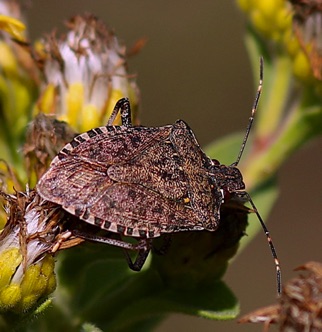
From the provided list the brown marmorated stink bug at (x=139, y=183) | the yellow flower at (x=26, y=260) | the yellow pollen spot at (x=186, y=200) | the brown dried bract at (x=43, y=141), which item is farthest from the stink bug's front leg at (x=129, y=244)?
the brown dried bract at (x=43, y=141)

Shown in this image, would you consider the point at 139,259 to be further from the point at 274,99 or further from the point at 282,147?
the point at 274,99

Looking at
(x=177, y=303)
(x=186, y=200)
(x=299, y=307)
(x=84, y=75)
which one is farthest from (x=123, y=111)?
(x=299, y=307)

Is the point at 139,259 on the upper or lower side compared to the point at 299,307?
upper

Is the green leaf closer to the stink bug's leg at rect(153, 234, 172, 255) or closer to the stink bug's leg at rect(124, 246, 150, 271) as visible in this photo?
the stink bug's leg at rect(153, 234, 172, 255)

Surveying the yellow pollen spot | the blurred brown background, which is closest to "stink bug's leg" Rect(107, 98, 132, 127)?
the yellow pollen spot

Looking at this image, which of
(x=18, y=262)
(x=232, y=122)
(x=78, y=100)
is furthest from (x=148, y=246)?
(x=232, y=122)
